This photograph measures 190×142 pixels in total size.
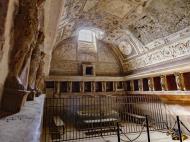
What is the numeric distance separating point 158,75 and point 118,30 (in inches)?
153

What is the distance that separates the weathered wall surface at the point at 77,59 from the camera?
1148cm

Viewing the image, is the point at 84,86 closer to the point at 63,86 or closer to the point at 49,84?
the point at 63,86

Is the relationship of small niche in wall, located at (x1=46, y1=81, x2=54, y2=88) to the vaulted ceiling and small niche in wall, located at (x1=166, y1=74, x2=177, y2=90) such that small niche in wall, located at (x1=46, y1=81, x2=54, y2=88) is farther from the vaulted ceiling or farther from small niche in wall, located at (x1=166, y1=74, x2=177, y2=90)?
small niche in wall, located at (x1=166, y1=74, x2=177, y2=90)

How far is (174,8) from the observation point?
22.4ft

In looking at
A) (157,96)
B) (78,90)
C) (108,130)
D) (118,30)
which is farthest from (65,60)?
(157,96)

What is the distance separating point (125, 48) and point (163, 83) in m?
3.96

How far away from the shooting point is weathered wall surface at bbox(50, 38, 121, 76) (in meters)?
11.5

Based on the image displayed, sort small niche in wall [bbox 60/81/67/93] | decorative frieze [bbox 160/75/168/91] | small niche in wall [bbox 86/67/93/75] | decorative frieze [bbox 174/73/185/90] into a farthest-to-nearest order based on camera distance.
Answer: small niche in wall [bbox 86/67/93/75]
small niche in wall [bbox 60/81/67/93]
decorative frieze [bbox 160/75/168/91]
decorative frieze [bbox 174/73/185/90]

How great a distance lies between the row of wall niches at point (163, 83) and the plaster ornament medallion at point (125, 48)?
7.22 feet

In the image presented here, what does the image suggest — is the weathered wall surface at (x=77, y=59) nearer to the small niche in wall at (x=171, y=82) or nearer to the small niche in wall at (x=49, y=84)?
the small niche in wall at (x=49, y=84)

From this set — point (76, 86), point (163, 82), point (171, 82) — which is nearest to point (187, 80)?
point (171, 82)

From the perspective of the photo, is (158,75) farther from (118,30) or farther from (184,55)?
(118,30)

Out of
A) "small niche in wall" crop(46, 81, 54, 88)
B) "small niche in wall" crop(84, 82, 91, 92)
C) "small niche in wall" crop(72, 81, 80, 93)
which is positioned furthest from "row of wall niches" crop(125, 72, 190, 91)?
"small niche in wall" crop(46, 81, 54, 88)

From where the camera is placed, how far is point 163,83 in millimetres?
9008
